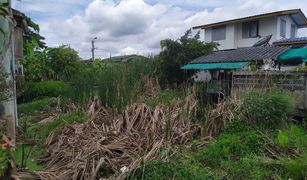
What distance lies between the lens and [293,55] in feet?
29.4

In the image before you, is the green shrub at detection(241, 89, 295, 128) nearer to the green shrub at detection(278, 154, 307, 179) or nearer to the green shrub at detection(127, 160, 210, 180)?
the green shrub at detection(278, 154, 307, 179)

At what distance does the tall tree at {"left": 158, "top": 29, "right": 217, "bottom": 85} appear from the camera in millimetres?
12503

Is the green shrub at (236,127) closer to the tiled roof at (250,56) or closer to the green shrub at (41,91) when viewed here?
the tiled roof at (250,56)

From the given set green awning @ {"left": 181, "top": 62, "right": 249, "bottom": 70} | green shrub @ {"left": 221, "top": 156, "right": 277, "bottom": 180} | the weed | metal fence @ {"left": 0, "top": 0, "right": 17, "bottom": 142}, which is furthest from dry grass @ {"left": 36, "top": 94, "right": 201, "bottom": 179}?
green awning @ {"left": 181, "top": 62, "right": 249, "bottom": 70}

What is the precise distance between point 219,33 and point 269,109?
1567cm

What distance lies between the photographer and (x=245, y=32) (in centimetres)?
1770

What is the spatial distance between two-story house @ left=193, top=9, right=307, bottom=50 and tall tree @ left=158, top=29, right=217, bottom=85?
5.76 metres

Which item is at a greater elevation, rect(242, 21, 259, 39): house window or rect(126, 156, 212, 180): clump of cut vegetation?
rect(242, 21, 259, 39): house window

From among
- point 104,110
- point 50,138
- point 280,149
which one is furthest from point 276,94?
point 50,138

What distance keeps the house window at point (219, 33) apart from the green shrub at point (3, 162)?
17965 mm

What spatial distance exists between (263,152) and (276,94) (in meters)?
1.26

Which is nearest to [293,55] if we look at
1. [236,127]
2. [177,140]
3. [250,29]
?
[236,127]

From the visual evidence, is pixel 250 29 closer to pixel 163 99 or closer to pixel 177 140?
pixel 163 99

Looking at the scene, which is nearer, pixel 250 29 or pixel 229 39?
pixel 250 29
